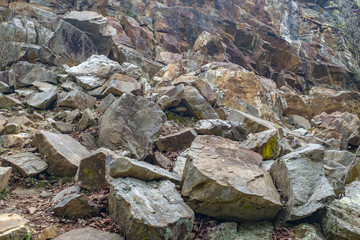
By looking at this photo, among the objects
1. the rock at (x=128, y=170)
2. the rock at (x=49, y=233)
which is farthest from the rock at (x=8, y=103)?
the rock at (x=49, y=233)

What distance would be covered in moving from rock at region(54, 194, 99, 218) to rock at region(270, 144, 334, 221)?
3519mm

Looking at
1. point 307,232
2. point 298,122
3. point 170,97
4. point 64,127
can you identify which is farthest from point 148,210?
point 298,122

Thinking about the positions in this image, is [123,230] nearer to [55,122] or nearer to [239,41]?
[55,122]

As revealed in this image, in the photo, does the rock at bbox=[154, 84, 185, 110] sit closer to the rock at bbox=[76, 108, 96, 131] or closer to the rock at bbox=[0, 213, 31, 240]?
the rock at bbox=[76, 108, 96, 131]

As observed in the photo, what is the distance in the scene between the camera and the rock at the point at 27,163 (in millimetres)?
6016

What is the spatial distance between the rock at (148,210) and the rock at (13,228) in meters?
1.28

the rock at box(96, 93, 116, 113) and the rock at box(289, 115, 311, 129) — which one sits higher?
the rock at box(96, 93, 116, 113)

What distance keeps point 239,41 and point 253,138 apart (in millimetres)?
26948

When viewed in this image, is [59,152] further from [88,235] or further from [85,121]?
[88,235]

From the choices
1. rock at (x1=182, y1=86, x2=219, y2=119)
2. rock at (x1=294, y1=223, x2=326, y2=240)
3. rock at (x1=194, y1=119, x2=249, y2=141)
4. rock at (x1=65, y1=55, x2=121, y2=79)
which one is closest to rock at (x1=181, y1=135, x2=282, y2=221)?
rock at (x1=294, y1=223, x2=326, y2=240)

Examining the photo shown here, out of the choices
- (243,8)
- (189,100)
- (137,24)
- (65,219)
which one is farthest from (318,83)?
(65,219)

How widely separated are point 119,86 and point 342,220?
863 cm

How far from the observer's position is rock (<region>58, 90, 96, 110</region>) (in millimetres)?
9586

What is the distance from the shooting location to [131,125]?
7.45m
